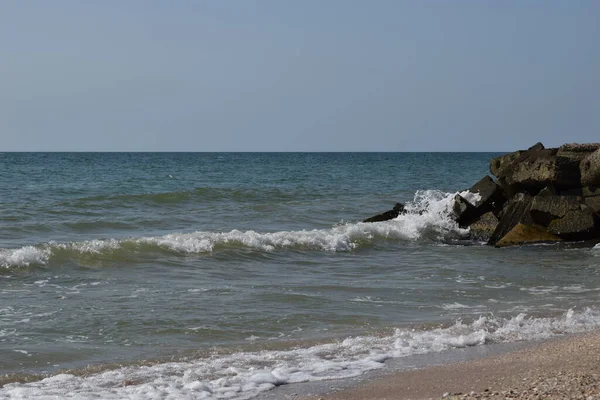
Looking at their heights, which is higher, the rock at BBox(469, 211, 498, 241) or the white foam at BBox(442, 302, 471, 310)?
the rock at BBox(469, 211, 498, 241)

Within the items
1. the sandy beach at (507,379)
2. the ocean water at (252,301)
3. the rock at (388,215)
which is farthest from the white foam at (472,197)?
the sandy beach at (507,379)

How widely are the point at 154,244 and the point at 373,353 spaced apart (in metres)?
8.94

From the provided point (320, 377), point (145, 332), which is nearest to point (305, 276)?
point (145, 332)

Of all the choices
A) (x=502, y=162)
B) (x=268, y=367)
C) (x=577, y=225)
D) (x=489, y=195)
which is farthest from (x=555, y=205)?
(x=268, y=367)

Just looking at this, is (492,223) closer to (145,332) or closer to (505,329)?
(505,329)

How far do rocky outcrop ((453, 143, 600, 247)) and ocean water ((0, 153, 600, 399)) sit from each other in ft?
1.56

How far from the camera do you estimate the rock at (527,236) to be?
17.2 meters

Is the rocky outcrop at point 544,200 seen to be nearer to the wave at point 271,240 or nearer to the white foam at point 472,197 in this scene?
the white foam at point 472,197

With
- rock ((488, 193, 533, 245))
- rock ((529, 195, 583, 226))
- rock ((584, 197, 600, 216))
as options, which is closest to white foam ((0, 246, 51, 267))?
rock ((488, 193, 533, 245))

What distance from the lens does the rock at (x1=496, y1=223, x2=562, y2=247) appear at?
17234 millimetres

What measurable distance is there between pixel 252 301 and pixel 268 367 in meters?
3.33

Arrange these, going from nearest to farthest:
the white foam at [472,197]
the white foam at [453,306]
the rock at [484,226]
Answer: the white foam at [453,306]
the rock at [484,226]
the white foam at [472,197]

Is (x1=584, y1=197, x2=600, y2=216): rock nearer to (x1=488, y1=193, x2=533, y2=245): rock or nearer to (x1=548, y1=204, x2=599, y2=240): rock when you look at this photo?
(x1=548, y1=204, x2=599, y2=240): rock

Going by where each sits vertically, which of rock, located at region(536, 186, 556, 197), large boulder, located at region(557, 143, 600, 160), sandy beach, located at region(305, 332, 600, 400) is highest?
large boulder, located at region(557, 143, 600, 160)
